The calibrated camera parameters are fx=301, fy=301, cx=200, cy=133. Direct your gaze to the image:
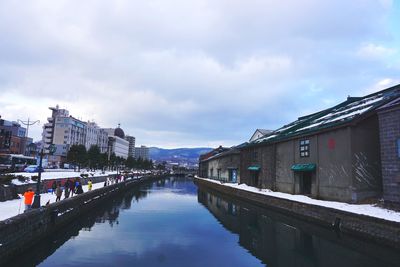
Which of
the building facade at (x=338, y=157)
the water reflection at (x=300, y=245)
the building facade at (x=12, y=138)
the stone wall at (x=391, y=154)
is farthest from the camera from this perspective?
the building facade at (x=12, y=138)

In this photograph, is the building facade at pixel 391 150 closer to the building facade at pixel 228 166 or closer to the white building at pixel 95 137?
the building facade at pixel 228 166

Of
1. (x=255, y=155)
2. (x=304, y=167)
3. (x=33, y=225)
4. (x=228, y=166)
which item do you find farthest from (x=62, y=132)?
(x=33, y=225)

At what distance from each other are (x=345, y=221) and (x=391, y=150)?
618 centimetres

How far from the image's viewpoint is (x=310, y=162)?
105ft

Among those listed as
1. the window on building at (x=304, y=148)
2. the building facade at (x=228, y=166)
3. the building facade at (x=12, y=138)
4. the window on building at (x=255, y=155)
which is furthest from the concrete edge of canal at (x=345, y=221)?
the building facade at (x=12, y=138)

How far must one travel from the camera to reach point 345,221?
20484 mm

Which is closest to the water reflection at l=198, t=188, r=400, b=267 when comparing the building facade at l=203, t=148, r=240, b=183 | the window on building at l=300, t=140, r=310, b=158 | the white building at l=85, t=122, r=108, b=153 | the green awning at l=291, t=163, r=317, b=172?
the green awning at l=291, t=163, r=317, b=172

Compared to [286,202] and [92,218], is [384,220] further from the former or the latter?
[92,218]

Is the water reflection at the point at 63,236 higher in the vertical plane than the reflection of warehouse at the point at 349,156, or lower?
lower

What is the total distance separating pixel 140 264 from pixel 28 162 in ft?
231

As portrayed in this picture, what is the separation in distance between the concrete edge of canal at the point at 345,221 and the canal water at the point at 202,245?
20.2 inches

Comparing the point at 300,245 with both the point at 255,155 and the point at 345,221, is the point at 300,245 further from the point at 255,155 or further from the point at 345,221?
the point at 255,155

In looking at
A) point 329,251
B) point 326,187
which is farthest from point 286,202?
point 329,251

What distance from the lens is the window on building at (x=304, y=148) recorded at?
32566 millimetres
